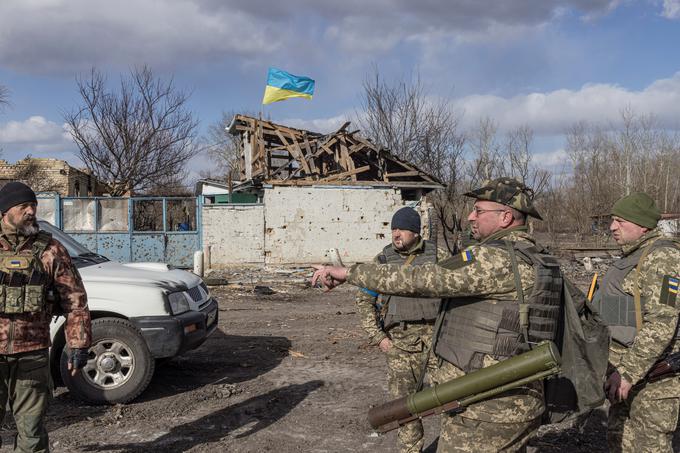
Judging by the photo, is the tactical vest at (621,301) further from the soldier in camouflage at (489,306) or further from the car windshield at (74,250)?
the car windshield at (74,250)

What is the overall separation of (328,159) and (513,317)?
16.1 m

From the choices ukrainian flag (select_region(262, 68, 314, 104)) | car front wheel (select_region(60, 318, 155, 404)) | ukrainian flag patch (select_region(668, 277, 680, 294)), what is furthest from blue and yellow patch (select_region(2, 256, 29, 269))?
ukrainian flag (select_region(262, 68, 314, 104))

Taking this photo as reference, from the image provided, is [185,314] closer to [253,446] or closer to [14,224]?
[253,446]

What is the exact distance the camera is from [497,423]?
2521 millimetres

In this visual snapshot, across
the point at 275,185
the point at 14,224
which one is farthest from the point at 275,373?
the point at 275,185

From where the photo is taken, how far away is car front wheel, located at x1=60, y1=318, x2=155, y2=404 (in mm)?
5188

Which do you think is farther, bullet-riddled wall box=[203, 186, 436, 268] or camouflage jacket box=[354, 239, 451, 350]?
bullet-riddled wall box=[203, 186, 436, 268]

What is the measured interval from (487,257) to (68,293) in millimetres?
2657

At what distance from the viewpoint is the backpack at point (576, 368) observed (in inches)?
103

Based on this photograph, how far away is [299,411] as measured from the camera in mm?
5277

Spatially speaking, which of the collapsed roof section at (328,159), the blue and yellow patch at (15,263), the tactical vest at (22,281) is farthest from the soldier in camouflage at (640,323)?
→ the collapsed roof section at (328,159)

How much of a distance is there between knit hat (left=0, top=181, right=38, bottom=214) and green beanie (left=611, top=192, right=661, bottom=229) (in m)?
3.61

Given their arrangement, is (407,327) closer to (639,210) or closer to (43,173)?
(639,210)

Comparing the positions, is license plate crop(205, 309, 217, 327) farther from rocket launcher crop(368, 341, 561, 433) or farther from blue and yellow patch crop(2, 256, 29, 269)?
rocket launcher crop(368, 341, 561, 433)
